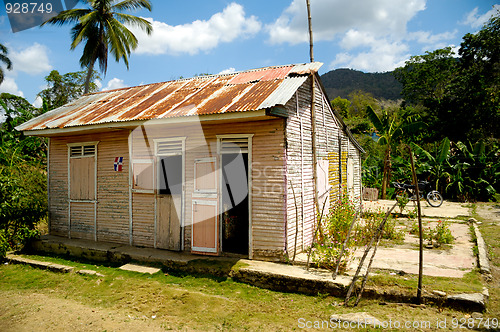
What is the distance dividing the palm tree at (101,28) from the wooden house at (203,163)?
12.8 m

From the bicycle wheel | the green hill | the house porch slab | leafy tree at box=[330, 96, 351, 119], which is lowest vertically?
the house porch slab

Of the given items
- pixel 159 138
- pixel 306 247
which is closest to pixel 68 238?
pixel 159 138

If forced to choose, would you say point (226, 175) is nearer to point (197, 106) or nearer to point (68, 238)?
point (197, 106)

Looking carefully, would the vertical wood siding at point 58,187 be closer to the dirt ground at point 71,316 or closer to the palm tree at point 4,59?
the dirt ground at point 71,316

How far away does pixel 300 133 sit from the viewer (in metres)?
7.45

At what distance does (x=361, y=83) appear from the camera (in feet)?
235

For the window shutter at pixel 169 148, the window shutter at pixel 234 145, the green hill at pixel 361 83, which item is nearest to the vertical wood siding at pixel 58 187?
the window shutter at pixel 169 148

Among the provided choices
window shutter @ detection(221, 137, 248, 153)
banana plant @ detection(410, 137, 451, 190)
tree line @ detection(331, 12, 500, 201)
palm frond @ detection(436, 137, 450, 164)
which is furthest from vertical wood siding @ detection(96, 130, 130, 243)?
palm frond @ detection(436, 137, 450, 164)

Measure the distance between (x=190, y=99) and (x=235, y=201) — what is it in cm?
297

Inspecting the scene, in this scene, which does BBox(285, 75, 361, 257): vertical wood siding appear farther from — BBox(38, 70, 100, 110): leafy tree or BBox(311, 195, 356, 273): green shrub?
BBox(38, 70, 100, 110): leafy tree

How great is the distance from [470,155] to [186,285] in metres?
16.0

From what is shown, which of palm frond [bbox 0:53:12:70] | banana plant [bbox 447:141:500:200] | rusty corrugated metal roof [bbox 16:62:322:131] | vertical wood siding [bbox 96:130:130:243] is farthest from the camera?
palm frond [bbox 0:53:12:70]

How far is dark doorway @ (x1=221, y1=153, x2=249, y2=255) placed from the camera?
8148 mm

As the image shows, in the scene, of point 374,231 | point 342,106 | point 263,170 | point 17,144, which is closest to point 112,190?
point 263,170
